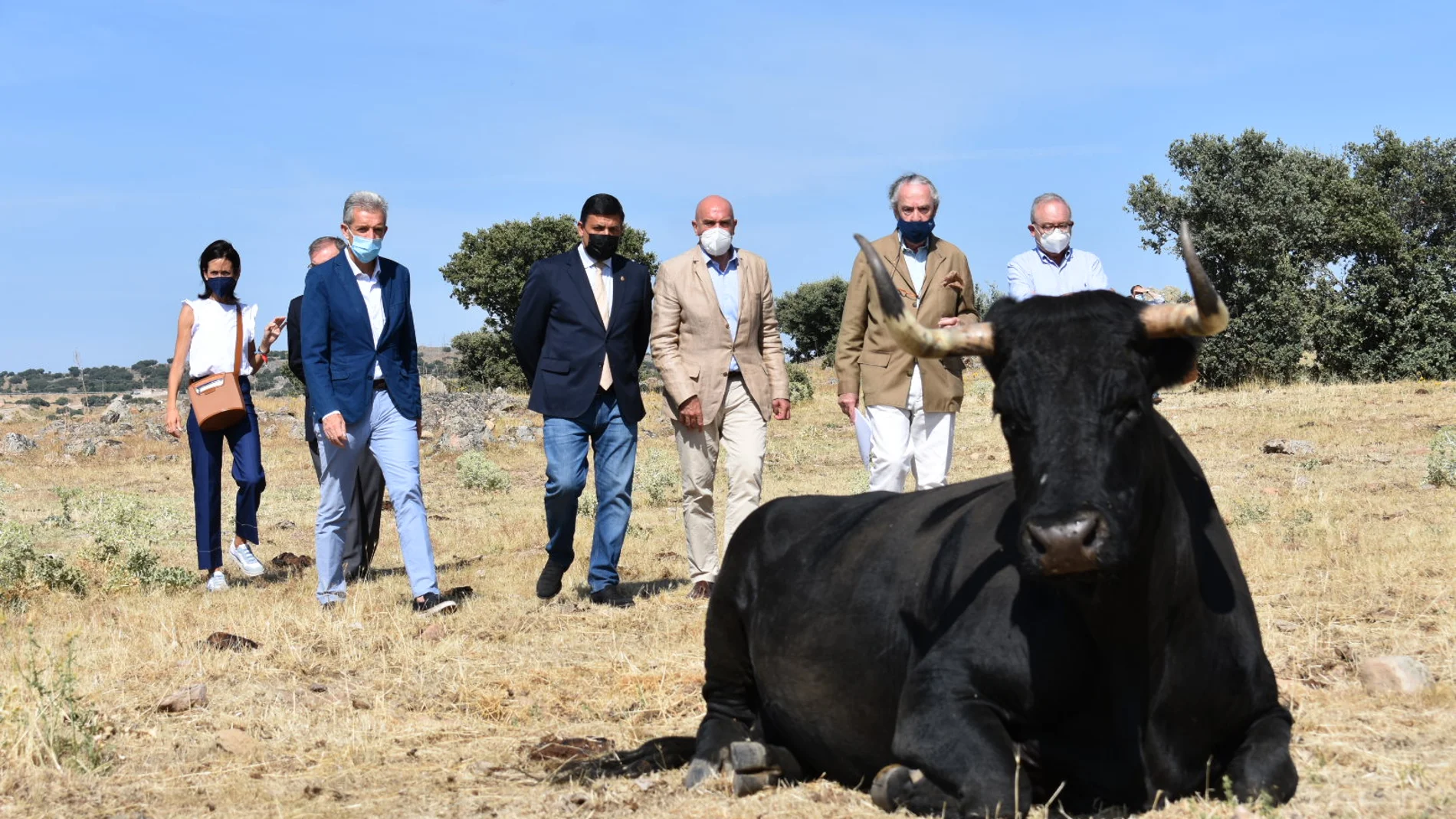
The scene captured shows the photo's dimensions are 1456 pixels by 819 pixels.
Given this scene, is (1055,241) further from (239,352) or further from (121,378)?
(121,378)

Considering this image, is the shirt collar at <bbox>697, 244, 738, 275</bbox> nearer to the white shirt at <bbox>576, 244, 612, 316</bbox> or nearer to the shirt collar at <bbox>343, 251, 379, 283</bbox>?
the white shirt at <bbox>576, 244, 612, 316</bbox>

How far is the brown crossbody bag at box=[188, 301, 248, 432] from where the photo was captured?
431 inches

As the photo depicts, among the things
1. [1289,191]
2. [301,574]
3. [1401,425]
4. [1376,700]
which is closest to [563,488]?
[301,574]

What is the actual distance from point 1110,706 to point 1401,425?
17253 mm

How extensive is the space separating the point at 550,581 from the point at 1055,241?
417 cm

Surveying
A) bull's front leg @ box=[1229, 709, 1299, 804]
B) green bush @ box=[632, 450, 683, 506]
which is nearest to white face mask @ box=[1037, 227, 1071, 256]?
bull's front leg @ box=[1229, 709, 1299, 804]

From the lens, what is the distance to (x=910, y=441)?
9.07m

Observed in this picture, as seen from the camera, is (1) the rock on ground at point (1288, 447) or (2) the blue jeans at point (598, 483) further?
(1) the rock on ground at point (1288, 447)

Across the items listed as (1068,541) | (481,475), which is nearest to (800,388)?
(481,475)

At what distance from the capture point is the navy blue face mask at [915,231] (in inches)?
352

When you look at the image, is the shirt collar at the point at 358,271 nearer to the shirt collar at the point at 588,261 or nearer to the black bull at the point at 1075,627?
the shirt collar at the point at 588,261

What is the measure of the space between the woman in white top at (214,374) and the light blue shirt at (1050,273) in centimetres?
619

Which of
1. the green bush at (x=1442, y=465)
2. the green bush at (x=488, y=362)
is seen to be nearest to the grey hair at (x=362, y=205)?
the green bush at (x=1442, y=465)

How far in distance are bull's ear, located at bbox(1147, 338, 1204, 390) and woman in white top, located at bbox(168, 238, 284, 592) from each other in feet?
27.8
